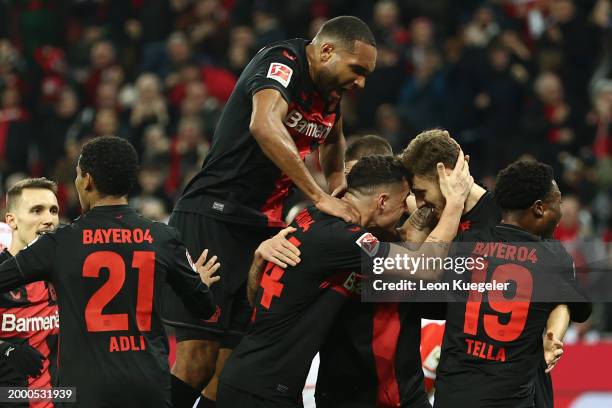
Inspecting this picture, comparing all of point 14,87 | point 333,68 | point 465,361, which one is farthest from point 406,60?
point 465,361

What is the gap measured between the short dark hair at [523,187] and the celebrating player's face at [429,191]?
295mm

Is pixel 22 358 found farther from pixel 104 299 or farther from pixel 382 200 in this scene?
pixel 382 200

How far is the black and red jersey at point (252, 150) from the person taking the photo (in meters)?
5.87

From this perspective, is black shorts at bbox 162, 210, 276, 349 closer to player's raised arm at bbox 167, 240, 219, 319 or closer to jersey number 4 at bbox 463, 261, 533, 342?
player's raised arm at bbox 167, 240, 219, 319

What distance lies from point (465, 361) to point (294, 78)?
5.50 feet

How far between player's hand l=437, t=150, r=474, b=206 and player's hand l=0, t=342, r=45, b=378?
219cm

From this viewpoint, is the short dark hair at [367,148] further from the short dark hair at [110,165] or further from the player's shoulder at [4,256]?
the player's shoulder at [4,256]

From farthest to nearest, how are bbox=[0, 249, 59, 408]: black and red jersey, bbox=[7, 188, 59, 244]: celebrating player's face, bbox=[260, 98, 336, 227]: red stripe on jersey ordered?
1. bbox=[7, 188, 59, 244]: celebrating player's face
2. bbox=[0, 249, 59, 408]: black and red jersey
3. bbox=[260, 98, 336, 227]: red stripe on jersey

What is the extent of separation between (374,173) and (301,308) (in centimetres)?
74

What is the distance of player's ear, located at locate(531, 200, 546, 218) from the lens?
5352 mm

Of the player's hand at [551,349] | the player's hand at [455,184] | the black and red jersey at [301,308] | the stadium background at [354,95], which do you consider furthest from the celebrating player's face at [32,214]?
the stadium background at [354,95]

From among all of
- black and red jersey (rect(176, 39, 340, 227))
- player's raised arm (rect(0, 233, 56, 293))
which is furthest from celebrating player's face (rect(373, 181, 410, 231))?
player's raised arm (rect(0, 233, 56, 293))

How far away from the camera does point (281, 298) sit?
5328mm

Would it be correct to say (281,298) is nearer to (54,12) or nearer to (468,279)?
(468,279)
